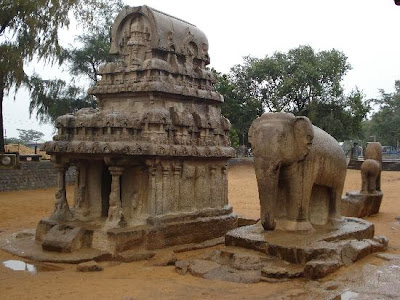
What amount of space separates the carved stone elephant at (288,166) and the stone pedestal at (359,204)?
222 inches

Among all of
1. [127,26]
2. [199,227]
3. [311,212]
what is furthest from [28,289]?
[127,26]

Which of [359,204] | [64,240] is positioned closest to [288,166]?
[64,240]

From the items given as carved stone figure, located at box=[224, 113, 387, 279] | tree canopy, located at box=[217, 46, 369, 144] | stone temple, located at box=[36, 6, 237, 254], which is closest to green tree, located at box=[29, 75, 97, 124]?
tree canopy, located at box=[217, 46, 369, 144]

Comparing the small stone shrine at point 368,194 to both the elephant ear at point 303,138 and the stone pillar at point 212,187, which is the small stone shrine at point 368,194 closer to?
the stone pillar at point 212,187

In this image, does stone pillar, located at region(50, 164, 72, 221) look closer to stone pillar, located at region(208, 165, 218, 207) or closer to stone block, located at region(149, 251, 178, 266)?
stone block, located at region(149, 251, 178, 266)

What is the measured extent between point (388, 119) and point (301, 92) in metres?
20.6

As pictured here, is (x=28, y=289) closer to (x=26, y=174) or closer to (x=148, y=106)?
(x=148, y=106)

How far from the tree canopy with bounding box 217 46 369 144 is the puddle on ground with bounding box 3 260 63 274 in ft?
89.1

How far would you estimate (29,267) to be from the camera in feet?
25.8

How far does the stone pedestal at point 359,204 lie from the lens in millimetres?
13391

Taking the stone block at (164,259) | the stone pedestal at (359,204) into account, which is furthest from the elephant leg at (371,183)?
the stone block at (164,259)

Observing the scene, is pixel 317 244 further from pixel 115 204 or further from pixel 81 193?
pixel 81 193

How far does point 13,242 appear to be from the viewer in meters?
9.67

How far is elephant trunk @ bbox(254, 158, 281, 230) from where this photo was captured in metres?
7.55
